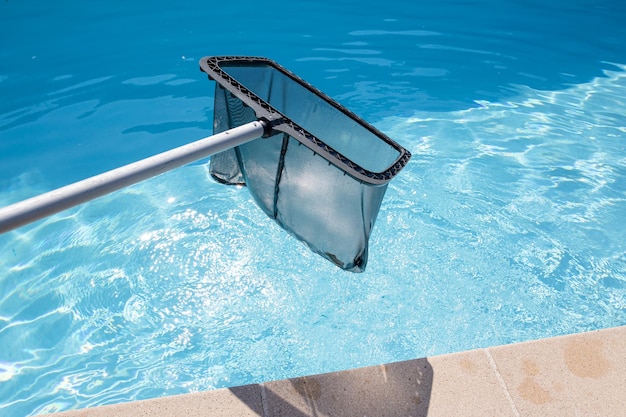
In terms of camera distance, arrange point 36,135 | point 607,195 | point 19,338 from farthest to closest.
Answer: point 36,135 → point 607,195 → point 19,338

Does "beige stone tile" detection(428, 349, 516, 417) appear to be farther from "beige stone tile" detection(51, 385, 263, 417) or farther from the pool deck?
"beige stone tile" detection(51, 385, 263, 417)

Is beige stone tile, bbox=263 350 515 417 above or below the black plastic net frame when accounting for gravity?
below

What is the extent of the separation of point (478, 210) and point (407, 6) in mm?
6023

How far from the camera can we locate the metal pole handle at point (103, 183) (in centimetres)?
160

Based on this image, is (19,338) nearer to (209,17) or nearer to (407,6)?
(209,17)

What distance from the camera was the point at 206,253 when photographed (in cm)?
416

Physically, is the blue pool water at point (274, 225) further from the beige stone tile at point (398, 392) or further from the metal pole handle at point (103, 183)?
the metal pole handle at point (103, 183)

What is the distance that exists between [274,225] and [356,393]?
2.07 meters

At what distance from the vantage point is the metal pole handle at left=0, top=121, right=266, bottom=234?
1601mm

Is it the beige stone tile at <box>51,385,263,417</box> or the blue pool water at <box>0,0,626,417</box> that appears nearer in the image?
the beige stone tile at <box>51,385,263,417</box>

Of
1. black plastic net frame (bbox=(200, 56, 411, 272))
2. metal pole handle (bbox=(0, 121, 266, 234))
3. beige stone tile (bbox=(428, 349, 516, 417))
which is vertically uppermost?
metal pole handle (bbox=(0, 121, 266, 234))

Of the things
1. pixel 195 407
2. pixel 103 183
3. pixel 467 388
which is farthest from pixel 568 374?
pixel 103 183

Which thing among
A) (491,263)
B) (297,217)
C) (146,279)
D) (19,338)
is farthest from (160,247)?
(491,263)

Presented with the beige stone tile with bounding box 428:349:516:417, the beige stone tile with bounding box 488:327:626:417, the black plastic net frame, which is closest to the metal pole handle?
the black plastic net frame
